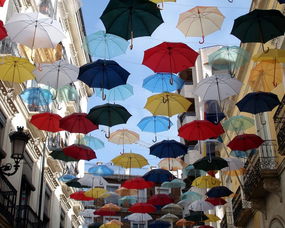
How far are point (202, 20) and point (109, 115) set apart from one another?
11.2 ft

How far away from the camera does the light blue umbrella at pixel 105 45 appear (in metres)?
12.9

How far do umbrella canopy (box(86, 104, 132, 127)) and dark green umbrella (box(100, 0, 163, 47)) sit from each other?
2588mm

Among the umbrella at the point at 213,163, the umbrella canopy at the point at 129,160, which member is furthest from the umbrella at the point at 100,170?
the umbrella at the point at 213,163

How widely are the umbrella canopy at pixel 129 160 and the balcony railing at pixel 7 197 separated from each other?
13.1ft

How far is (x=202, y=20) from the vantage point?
1220cm

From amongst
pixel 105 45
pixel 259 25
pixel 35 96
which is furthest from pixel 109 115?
pixel 259 25

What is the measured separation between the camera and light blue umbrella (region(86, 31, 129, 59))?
12.9 m

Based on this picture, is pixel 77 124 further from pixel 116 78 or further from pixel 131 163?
pixel 131 163

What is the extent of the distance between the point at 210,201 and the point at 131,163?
3.68m

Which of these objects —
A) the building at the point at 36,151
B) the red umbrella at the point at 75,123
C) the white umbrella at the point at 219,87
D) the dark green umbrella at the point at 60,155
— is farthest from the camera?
the dark green umbrella at the point at 60,155

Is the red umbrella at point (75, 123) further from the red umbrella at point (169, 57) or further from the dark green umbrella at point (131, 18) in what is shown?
the dark green umbrella at point (131, 18)

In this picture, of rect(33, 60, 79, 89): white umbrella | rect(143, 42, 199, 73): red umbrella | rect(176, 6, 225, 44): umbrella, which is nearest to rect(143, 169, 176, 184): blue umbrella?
rect(33, 60, 79, 89): white umbrella

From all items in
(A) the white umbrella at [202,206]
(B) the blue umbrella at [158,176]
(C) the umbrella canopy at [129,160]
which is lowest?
(A) the white umbrella at [202,206]

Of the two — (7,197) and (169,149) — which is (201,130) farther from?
(7,197)
